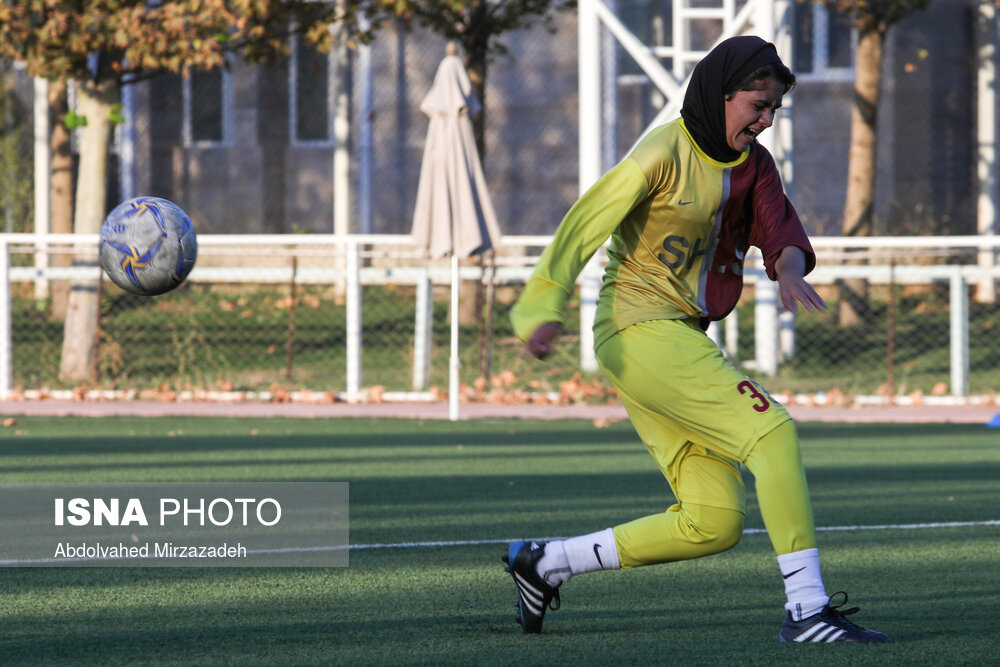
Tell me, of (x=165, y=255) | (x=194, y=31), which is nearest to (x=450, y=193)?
(x=194, y=31)

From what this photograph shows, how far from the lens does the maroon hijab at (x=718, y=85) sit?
4.26 meters

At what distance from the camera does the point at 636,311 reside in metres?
4.43

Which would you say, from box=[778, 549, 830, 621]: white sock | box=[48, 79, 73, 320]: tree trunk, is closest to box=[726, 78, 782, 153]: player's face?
box=[778, 549, 830, 621]: white sock

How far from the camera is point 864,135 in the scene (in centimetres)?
1847

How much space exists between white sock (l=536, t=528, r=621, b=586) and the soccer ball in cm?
311

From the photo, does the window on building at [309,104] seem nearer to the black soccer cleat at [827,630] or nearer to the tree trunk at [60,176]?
the tree trunk at [60,176]

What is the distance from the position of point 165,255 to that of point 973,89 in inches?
650

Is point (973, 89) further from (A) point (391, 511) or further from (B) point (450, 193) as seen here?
(A) point (391, 511)

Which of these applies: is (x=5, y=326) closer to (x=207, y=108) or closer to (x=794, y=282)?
(x=207, y=108)

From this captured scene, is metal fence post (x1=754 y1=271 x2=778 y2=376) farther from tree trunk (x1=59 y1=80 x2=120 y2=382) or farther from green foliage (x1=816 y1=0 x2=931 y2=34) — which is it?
tree trunk (x1=59 y1=80 x2=120 y2=382)

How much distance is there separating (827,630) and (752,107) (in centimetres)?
160

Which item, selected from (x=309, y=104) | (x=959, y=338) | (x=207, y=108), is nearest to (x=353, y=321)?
(x=959, y=338)

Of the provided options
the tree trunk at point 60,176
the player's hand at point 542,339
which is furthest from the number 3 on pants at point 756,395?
the tree trunk at point 60,176

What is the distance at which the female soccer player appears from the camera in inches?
166
